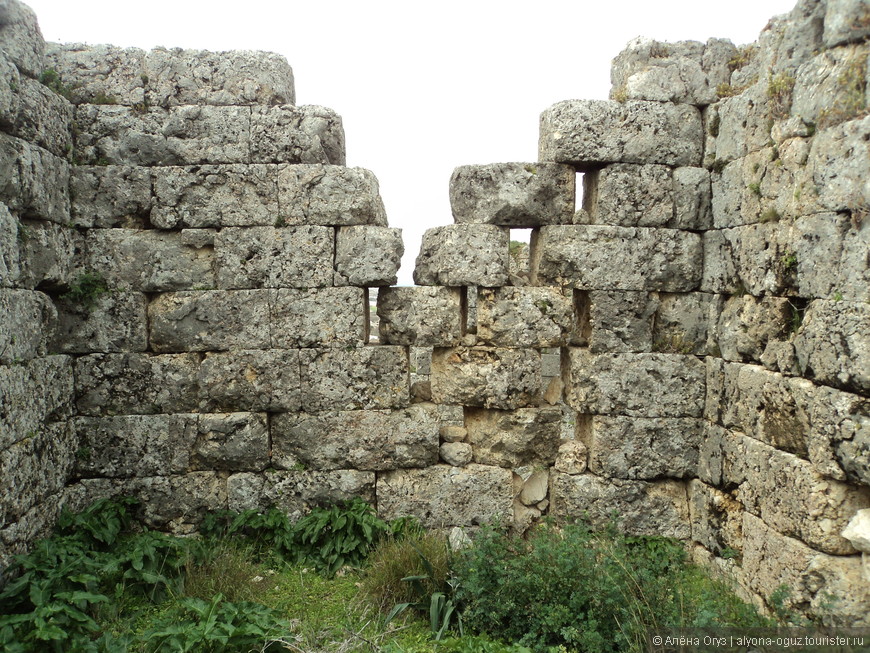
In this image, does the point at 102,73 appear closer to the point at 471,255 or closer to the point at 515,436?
the point at 471,255

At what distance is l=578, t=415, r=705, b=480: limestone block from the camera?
18.1 ft

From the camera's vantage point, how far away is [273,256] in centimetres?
543

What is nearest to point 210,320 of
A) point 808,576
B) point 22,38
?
point 22,38

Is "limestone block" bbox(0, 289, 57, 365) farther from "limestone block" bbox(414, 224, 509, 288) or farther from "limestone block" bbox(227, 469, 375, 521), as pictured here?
"limestone block" bbox(414, 224, 509, 288)

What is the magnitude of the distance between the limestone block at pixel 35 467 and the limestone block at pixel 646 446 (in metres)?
4.23

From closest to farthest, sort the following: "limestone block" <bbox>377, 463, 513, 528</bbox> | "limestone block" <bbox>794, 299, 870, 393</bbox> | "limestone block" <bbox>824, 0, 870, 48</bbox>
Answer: "limestone block" <bbox>794, 299, 870, 393</bbox> → "limestone block" <bbox>824, 0, 870, 48</bbox> → "limestone block" <bbox>377, 463, 513, 528</bbox>

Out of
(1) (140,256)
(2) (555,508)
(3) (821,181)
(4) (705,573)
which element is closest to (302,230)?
(1) (140,256)

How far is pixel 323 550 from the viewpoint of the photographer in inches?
210

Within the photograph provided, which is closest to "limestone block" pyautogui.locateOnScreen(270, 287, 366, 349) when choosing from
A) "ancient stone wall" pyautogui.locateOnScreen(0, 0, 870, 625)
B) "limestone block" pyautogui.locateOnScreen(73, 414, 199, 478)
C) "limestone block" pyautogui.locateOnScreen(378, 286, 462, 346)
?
"ancient stone wall" pyautogui.locateOnScreen(0, 0, 870, 625)

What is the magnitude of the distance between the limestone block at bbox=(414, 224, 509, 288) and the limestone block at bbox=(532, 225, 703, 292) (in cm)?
39

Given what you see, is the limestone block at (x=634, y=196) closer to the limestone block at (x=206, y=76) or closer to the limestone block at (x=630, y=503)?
the limestone block at (x=630, y=503)

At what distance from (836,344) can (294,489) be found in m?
4.07

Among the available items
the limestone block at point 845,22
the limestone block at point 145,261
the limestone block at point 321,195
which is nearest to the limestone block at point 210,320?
the limestone block at point 145,261

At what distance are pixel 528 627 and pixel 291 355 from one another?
8.91ft
